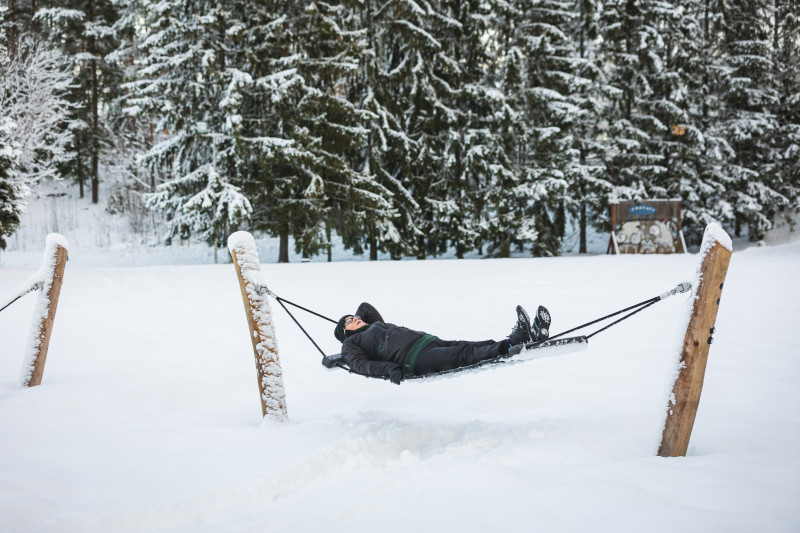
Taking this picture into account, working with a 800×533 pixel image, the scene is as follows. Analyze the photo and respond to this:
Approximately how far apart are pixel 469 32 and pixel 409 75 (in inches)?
93.9

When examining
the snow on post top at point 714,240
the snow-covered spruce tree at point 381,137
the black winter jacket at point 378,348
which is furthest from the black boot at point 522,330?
the snow-covered spruce tree at point 381,137

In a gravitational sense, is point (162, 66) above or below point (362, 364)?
above

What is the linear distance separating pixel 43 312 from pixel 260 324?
2102mm

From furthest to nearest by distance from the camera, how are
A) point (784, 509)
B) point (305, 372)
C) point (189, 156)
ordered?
point (189, 156) < point (305, 372) < point (784, 509)

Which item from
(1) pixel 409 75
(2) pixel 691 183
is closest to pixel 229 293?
(1) pixel 409 75

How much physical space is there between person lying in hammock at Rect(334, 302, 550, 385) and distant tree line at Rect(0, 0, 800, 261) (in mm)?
9638

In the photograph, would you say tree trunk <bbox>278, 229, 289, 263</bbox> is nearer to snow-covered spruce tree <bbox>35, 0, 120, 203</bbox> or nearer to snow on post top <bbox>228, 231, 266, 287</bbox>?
snow-covered spruce tree <bbox>35, 0, 120, 203</bbox>

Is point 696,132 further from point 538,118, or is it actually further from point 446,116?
point 446,116

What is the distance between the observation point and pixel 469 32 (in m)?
16.7

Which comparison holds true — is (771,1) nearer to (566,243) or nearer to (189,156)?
(566,243)

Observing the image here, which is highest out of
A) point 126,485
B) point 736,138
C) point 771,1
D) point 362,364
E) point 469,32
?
point 771,1

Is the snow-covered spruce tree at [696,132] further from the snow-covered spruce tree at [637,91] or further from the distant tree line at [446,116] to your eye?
the snow-covered spruce tree at [637,91]

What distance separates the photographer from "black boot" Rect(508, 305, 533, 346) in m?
3.64

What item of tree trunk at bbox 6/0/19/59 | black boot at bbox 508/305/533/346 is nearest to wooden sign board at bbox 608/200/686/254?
black boot at bbox 508/305/533/346
